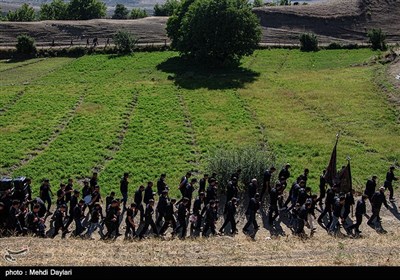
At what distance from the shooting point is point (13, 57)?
71.8 metres

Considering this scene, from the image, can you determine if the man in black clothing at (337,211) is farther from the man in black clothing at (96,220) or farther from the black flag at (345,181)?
the man in black clothing at (96,220)

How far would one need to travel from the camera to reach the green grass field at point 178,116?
34125 millimetres

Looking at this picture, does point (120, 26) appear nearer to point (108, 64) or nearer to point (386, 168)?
point (108, 64)

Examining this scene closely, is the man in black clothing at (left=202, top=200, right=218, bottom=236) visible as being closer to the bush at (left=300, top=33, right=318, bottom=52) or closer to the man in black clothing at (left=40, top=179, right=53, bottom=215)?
the man in black clothing at (left=40, top=179, right=53, bottom=215)

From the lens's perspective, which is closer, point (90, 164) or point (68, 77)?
point (90, 164)

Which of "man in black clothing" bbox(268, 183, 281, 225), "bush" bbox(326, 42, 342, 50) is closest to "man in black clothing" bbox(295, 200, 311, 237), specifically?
"man in black clothing" bbox(268, 183, 281, 225)

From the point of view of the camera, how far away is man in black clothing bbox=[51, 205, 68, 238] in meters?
22.4

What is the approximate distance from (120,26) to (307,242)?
68.4m

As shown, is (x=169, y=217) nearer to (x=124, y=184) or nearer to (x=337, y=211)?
(x=124, y=184)

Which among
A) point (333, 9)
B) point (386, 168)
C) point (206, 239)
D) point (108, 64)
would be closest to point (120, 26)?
point (108, 64)

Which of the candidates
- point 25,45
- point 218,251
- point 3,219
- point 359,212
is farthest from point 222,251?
point 25,45

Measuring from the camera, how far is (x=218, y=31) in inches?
2370

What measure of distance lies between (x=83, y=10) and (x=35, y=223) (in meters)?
86.1

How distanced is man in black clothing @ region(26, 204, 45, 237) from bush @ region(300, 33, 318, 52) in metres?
56.5
